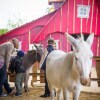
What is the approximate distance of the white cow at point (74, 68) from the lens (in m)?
3.89

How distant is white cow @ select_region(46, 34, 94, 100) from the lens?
3889 millimetres

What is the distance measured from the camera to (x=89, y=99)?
290 inches

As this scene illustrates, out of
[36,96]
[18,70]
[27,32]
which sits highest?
[27,32]

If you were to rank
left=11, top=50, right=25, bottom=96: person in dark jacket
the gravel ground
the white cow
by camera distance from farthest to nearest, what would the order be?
1. left=11, top=50, right=25, bottom=96: person in dark jacket
2. the gravel ground
3. the white cow

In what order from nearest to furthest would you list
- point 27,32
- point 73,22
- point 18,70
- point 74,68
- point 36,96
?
point 74,68, point 36,96, point 18,70, point 73,22, point 27,32

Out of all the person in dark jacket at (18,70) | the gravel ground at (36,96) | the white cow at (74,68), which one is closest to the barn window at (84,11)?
the gravel ground at (36,96)

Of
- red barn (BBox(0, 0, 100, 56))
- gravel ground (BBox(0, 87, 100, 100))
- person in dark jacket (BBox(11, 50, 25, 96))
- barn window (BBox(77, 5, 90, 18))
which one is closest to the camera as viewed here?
gravel ground (BBox(0, 87, 100, 100))

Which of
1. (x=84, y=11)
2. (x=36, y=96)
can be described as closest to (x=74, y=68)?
(x=36, y=96)

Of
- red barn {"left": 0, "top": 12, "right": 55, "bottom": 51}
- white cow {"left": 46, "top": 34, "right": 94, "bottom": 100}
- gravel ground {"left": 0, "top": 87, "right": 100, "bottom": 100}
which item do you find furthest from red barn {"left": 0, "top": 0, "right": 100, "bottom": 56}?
white cow {"left": 46, "top": 34, "right": 94, "bottom": 100}

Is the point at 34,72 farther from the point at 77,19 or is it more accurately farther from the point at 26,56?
the point at 77,19

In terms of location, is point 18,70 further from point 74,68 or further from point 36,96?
point 74,68

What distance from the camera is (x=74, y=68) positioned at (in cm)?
425

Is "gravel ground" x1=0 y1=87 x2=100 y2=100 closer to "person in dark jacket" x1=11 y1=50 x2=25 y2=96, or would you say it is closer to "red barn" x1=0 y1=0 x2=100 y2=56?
"person in dark jacket" x1=11 y1=50 x2=25 y2=96

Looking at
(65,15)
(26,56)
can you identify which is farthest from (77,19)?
(26,56)
